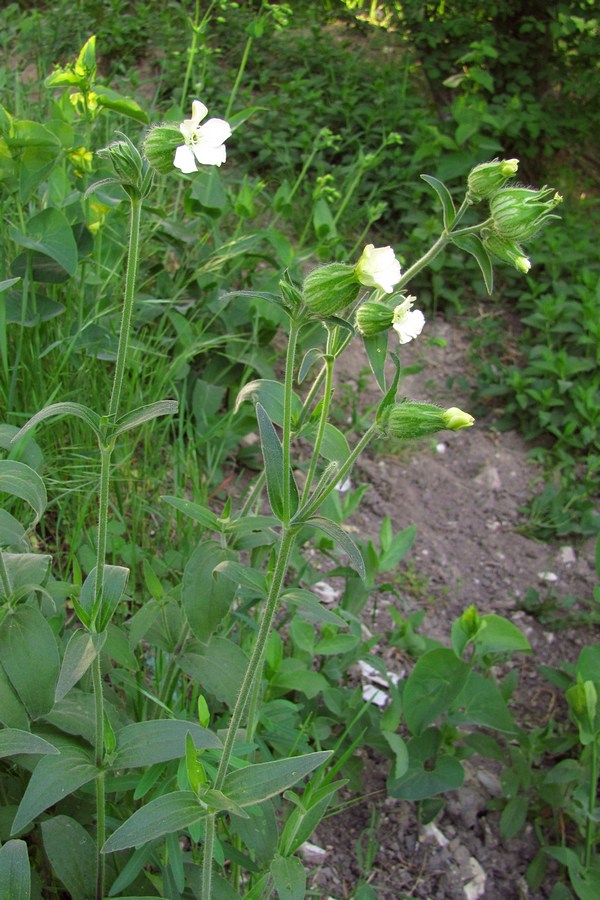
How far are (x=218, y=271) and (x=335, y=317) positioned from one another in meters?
1.43

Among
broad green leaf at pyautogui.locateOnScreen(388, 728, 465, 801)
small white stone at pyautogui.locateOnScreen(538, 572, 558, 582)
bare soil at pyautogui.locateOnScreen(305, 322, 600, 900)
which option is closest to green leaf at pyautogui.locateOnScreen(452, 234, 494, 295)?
broad green leaf at pyautogui.locateOnScreen(388, 728, 465, 801)

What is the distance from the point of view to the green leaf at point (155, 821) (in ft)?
3.49

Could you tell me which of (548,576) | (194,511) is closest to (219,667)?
(194,511)

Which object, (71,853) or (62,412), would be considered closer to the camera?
(62,412)

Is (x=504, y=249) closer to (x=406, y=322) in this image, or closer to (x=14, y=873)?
(x=406, y=322)

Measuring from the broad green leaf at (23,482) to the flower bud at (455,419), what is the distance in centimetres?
55

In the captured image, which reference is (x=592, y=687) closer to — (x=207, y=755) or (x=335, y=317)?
(x=207, y=755)

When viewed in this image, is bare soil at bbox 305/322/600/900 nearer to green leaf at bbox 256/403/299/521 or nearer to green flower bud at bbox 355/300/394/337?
green leaf at bbox 256/403/299/521

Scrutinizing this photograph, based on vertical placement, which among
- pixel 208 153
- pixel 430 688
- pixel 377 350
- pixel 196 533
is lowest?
pixel 430 688

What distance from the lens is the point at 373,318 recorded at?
1.15 m

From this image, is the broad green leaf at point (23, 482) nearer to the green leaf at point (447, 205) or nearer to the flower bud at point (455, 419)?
the flower bud at point (455, 419)

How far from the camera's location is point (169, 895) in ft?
4.09

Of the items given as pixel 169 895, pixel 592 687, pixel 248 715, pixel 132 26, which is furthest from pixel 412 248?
pixel 169 895

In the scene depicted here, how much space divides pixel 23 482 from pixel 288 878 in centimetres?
64
